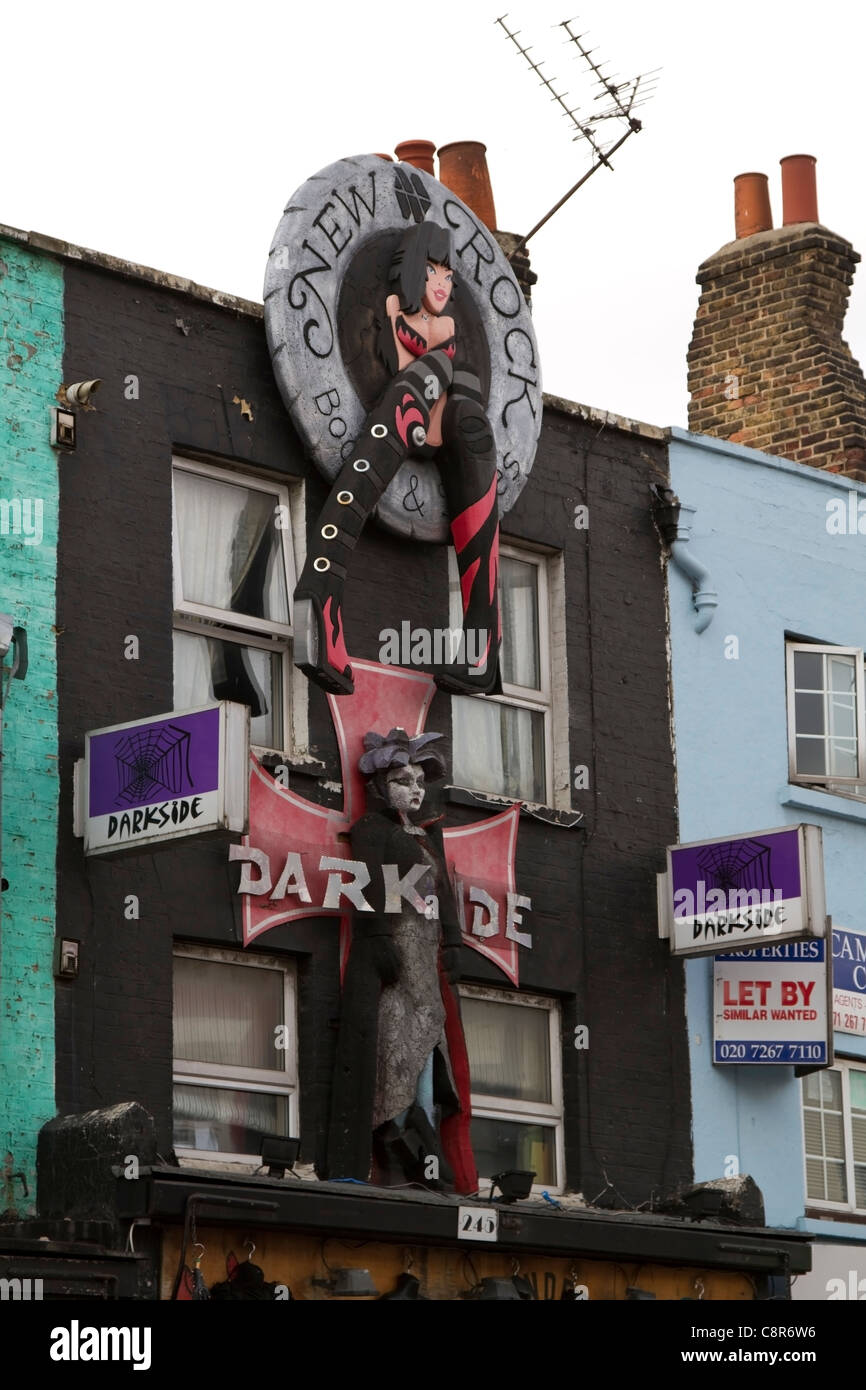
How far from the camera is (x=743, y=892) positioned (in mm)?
18188

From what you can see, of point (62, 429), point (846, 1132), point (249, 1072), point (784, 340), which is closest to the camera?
point (62, 429)

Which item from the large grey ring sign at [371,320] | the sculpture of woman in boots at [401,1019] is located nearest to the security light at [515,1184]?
the sculpture of woman in boots at [401,1019]

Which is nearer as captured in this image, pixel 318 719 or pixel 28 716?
pixel 28 716

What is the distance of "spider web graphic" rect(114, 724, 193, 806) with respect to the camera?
49.2 feet

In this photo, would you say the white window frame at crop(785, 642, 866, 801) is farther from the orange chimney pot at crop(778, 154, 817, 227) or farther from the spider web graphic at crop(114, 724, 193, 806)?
the spider web graphic at crop(114, 724, 193, 806)

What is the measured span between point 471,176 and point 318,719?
5.87 meters

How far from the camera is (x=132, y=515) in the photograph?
16328 mm

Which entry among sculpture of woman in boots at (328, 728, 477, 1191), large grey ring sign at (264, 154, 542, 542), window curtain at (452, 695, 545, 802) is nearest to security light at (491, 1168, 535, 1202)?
sculpture of woman in boots at (328, 728, 477, 1191)

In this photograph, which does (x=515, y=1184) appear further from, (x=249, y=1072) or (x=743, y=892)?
(x=743, y=892)

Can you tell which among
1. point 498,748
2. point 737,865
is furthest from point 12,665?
point 737,865

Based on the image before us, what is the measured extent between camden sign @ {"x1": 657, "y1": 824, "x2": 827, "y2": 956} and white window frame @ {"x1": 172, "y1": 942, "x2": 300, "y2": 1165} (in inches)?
124
